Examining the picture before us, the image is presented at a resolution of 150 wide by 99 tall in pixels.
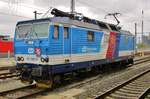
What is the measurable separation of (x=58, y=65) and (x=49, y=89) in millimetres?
1111

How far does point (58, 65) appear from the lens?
12.9m

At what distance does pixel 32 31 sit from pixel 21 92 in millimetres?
2741

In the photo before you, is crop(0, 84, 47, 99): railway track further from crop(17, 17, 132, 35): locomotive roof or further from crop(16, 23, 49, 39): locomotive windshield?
crop(17, 17, 132, 35): locomotive roof

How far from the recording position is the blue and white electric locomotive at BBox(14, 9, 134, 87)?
40.7 feet

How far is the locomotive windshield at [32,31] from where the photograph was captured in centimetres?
1262

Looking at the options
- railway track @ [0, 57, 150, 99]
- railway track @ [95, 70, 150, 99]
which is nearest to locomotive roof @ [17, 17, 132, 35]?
railway track @ [0, 57, 150, 99]

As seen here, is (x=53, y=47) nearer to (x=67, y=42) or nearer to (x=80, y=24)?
(x=67, y=42)

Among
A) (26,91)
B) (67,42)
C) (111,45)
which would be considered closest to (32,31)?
(67,42)

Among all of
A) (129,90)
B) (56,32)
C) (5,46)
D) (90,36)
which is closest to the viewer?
(56,32)

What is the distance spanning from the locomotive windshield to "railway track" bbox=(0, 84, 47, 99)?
7.54ft

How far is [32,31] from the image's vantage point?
13227 mm

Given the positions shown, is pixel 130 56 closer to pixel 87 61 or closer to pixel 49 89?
pixel 87 61

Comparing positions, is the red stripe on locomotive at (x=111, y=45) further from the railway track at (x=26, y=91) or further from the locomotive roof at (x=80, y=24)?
the railway track at (x=26, y=91)

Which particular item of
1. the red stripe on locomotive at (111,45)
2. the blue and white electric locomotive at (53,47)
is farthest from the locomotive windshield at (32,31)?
the red stripe on locomotive at (111,45)
